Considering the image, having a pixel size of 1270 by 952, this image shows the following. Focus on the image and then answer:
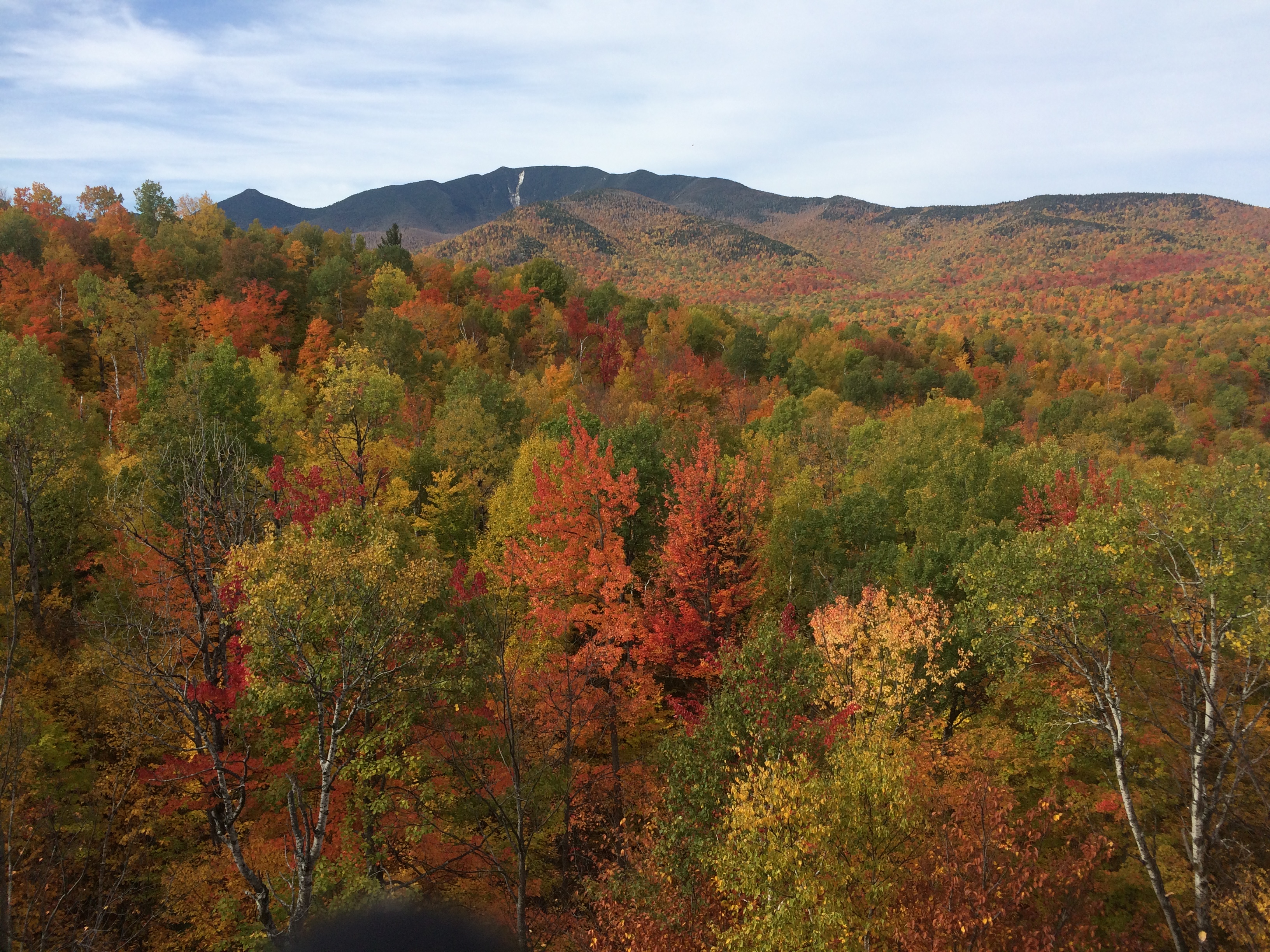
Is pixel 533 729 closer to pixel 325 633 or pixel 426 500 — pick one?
pixel 325 633

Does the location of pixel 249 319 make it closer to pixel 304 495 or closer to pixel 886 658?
pixel 304 495

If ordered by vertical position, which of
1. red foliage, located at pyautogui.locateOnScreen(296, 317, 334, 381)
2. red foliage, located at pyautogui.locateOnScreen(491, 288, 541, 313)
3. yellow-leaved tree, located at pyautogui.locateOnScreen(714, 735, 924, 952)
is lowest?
yellow-leaved tree, located at pyautogui.locateOnScreen(714, 735, 924, 952)

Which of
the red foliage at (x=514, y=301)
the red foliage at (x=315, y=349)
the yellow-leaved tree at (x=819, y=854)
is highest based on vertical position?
the red foliage at (x=514, y=301)

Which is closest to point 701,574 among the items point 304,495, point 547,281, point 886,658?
point 886,658

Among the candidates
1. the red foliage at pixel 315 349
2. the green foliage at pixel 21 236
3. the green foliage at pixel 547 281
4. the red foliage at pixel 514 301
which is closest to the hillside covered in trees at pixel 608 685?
the red foliage at pixel 315 349

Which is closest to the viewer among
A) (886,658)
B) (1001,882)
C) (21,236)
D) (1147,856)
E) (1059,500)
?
(1001,882)

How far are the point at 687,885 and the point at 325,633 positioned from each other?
10458 mm

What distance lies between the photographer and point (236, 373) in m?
38.3

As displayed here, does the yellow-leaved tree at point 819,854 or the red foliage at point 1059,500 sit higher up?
the red foliage at point 1059,500

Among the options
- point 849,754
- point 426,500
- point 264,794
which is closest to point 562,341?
point 426,500

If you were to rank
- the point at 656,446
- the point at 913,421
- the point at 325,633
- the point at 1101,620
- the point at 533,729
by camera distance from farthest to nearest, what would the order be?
the point at 913,421 → the point at 656,446 → the point at 533,729 → the point at 1101,620 → the point at 325,633

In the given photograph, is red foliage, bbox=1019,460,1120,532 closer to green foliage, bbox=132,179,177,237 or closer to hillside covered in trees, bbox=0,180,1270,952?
hillside covered in trees, bbox=0,180,1270,952

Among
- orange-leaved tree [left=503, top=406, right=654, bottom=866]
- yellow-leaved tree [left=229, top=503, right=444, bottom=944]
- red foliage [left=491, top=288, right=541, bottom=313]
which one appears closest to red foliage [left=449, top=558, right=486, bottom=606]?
orange-leaved tree [left=503, top=406, right=654, bottom=866]

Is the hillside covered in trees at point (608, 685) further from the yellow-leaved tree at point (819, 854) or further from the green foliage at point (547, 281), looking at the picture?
the green foliage at point (547, 281)
